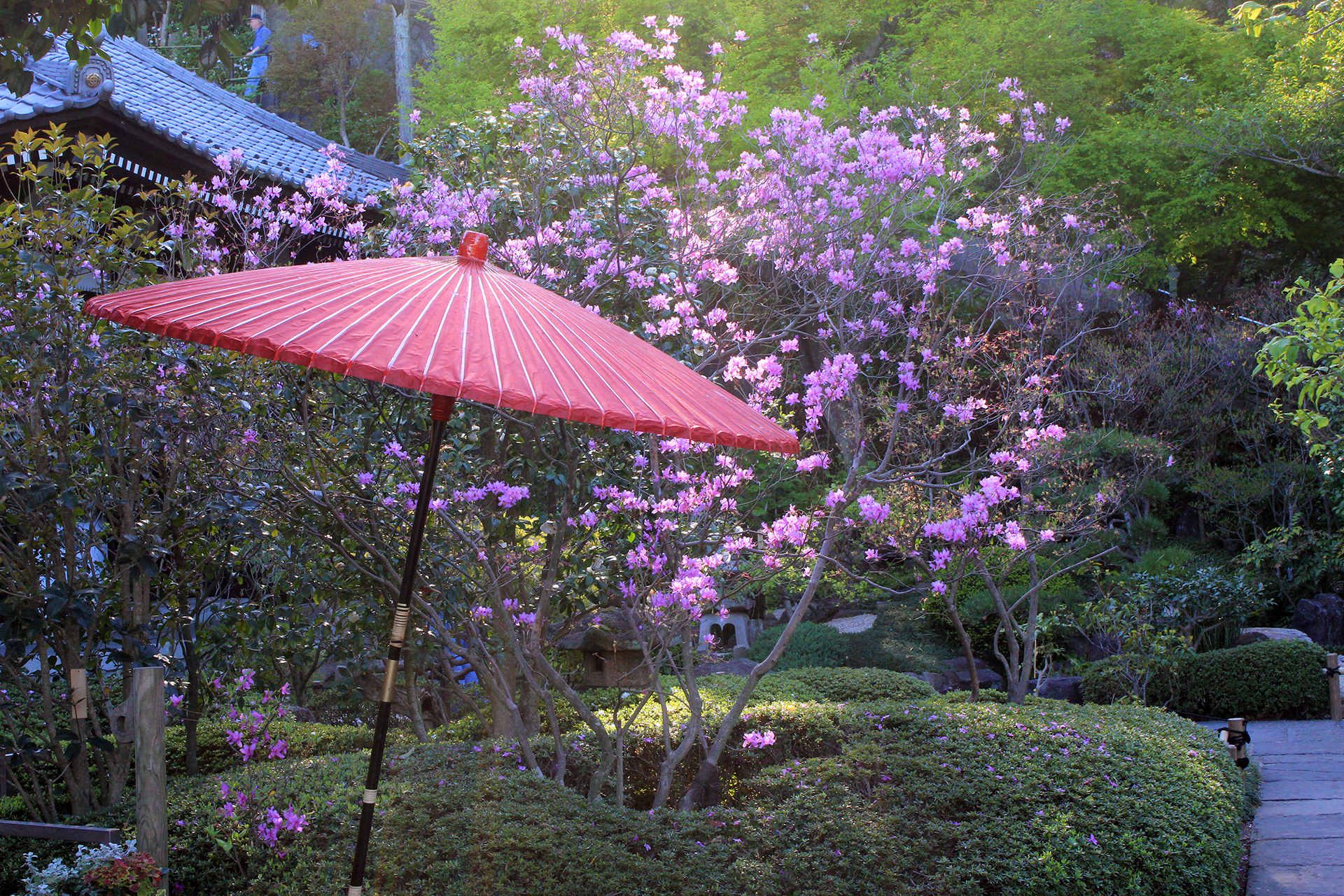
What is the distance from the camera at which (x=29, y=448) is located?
12.7 ft

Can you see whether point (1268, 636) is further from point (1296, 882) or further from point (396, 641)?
point (396, 641)

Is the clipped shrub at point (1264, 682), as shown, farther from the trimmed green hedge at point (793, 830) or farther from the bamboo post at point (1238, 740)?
the trimmed green hedge at point (793, 830)

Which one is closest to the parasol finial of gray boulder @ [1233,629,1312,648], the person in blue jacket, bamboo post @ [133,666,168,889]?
bamboo post @ [133,666,168,889]

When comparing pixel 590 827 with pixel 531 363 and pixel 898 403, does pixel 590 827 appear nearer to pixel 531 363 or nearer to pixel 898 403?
pixel 531 363

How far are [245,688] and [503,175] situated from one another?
309cm

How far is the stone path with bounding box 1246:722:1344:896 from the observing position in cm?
446

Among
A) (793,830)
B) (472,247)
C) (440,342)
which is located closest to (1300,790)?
Answer: (793,830)

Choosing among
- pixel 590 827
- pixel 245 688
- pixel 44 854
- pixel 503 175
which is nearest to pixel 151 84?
pixel 503 175

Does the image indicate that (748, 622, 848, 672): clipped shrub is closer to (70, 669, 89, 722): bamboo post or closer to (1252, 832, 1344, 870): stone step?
(1252, 832, 1344, 870): stone step

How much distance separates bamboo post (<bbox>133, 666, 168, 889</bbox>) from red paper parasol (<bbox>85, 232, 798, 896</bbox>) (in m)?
1.11

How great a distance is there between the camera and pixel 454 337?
7.41ft

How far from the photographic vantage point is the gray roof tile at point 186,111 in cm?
612

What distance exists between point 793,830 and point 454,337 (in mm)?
2312

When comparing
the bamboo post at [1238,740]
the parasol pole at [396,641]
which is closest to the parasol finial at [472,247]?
the parasol pole at [396,641]
